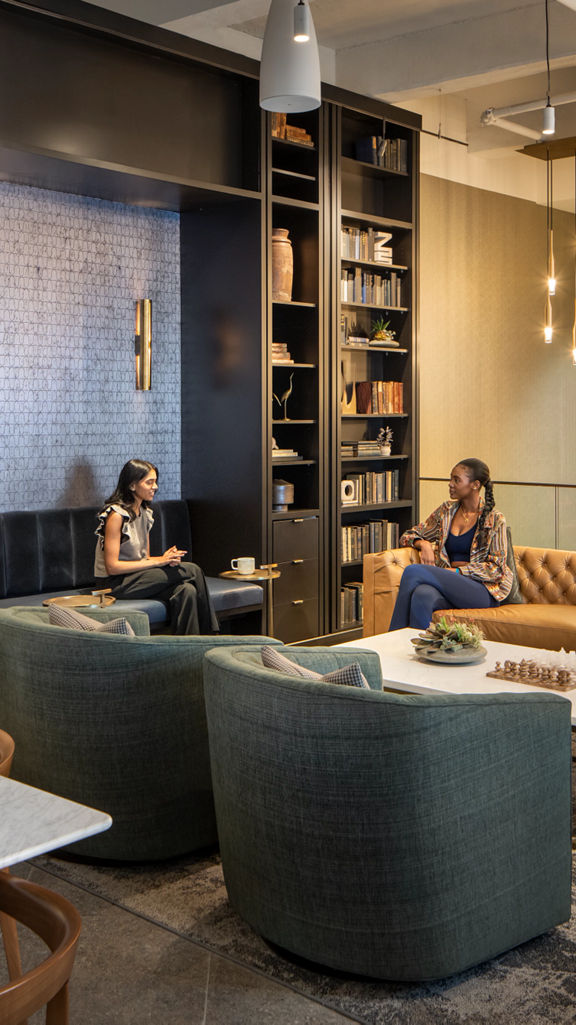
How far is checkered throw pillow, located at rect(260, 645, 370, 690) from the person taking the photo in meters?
2.56

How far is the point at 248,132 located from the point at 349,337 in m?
1.46

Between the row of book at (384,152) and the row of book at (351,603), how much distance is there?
2692 mm

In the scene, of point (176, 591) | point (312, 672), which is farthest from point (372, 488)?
point (312, 672)

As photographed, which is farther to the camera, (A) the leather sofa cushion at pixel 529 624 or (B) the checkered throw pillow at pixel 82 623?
(A) the leather sofa cushion at pixel 529 624

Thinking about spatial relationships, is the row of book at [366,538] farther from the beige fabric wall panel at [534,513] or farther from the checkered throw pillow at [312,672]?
Answer: the checkered throw pillow at [312,672]

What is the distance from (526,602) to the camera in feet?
18.6

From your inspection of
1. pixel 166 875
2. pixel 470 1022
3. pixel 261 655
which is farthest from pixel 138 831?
pixel 470 1022

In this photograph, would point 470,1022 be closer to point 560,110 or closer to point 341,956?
point 341,956

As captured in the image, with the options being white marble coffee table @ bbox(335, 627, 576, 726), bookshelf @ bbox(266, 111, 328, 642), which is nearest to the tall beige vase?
bookshelf @ bbox(266, 111, 328, 642)

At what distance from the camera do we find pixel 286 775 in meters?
2.46

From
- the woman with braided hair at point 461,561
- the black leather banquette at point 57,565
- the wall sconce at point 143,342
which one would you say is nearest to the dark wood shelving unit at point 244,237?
the wall sconce at point 143,342

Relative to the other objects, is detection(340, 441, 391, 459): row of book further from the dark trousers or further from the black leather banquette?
the dark trousers

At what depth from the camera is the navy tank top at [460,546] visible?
18.6 ft

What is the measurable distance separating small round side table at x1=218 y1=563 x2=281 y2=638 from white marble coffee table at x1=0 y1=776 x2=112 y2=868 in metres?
3.55
